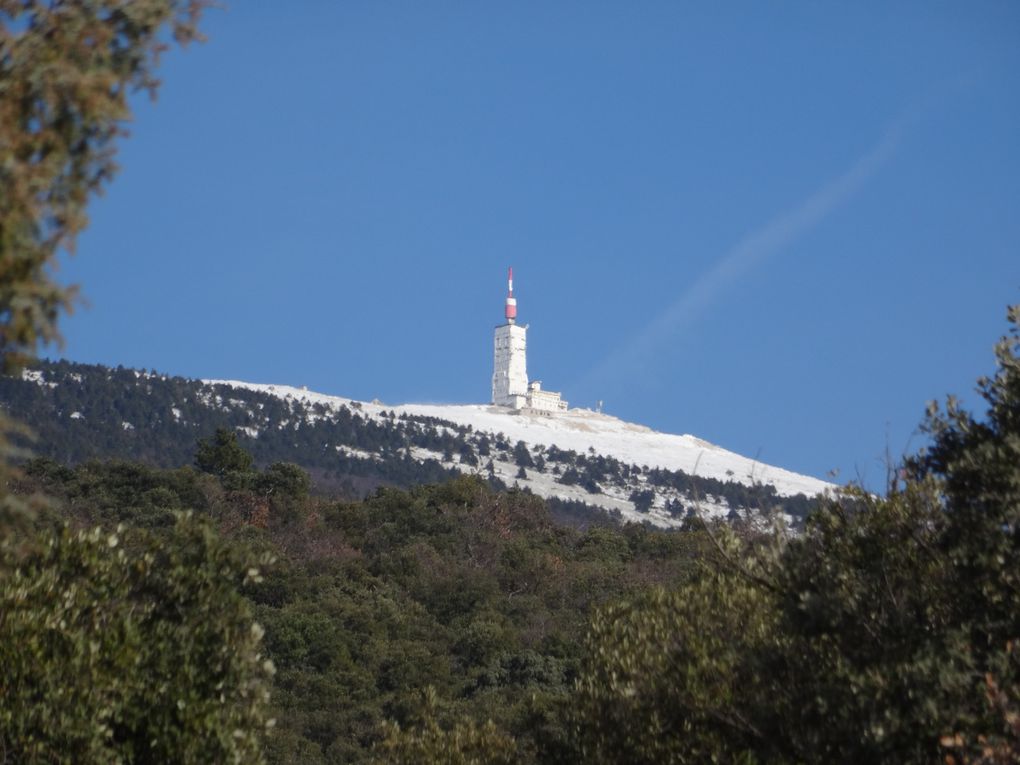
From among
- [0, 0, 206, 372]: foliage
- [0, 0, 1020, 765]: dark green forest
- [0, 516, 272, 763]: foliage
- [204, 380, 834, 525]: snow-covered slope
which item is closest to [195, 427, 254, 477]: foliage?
[204, 380, 834, 525]: snow-covered slope

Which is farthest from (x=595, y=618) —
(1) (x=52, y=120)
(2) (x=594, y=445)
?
(2) (x=594, y=445)

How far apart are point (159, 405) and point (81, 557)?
90944 mm

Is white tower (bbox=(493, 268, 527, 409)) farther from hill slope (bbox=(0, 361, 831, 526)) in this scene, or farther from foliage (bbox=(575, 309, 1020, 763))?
foliage (bbox=(575, 309, 1020, 763))

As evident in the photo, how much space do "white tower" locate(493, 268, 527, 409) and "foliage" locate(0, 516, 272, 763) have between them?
138434 mm

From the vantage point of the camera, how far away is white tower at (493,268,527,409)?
→ 15288 centimetres

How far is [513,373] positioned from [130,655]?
14281 cm

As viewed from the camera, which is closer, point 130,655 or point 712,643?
point 130,655

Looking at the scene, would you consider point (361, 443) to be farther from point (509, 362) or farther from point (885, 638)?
point (885, 638)

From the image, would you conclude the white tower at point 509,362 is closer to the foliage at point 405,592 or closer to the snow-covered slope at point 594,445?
the snow-covered slope at point 594,445

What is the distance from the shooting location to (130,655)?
35.3 ft

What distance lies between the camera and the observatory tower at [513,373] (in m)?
147

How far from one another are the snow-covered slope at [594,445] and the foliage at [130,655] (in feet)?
275

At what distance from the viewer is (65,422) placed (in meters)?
90.0

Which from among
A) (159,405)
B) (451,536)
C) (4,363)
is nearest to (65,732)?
(4,363)
